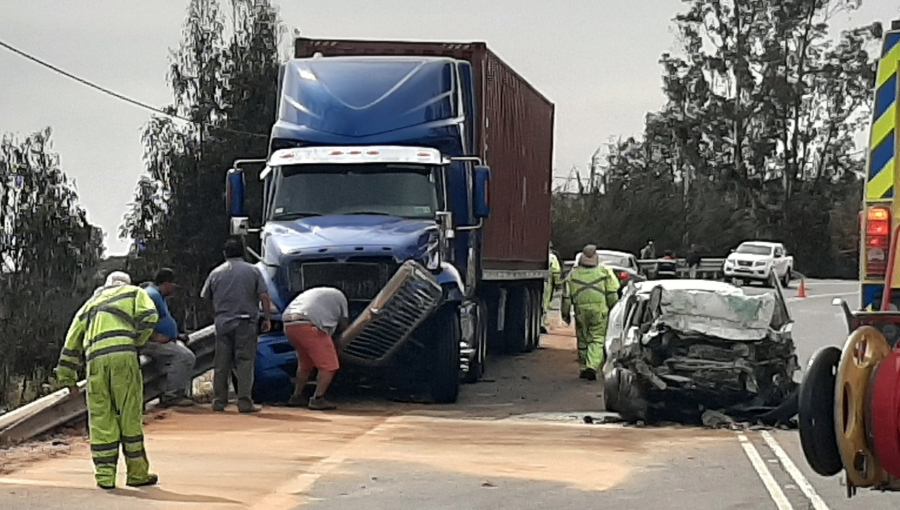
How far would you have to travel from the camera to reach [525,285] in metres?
24.8

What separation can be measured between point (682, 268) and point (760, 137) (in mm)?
22451

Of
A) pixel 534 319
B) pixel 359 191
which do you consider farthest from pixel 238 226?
pixel 534 319

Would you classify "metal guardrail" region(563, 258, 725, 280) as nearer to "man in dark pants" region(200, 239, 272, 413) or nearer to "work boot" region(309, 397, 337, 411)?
"work boot" region(309, 397, 337, 411)

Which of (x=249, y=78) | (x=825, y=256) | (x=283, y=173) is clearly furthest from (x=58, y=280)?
(x=825, y=256)

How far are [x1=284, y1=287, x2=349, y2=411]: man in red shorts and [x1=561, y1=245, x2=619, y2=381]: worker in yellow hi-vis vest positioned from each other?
4751mm

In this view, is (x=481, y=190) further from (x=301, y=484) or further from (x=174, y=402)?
(x=301, y=484)

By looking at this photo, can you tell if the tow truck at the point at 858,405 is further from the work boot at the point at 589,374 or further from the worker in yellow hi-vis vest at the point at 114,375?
the work boot at the point at 589,374

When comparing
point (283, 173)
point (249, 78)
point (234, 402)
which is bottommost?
point (234, 402)

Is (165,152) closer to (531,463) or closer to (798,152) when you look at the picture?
(531,463)

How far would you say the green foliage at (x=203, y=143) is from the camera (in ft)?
106

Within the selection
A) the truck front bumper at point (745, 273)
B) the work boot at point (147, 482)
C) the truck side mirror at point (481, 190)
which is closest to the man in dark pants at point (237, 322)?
the truck side mirror at point (481, 190)

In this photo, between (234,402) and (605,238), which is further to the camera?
(605,238)

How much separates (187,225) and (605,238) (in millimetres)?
28452

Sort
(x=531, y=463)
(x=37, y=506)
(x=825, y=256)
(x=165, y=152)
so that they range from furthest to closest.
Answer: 1. (x=825, y=256)
2. (x=165, y=152)
3. (x=531, y=463)
4. (x=37, y=506)
